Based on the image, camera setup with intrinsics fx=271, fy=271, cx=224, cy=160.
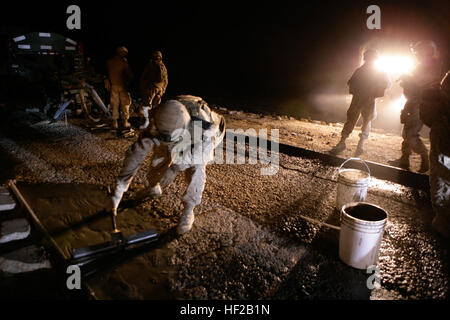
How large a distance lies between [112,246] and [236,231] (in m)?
1.42

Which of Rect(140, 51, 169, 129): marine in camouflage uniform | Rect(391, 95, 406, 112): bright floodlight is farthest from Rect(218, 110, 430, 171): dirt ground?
Rect(140, 51, 169, 129): marine in camouflage uniform

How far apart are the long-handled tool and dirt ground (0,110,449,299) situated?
6.2 inches

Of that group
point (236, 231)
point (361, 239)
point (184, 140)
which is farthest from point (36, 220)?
point (361, 239)

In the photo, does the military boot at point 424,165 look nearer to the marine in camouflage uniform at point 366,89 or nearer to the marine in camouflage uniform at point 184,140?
the marine in camouflage uniform at point 366,89

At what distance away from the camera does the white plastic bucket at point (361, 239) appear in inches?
103

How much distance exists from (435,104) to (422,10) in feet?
36.8

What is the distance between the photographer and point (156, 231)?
3252 mm

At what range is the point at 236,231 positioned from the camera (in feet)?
11.0

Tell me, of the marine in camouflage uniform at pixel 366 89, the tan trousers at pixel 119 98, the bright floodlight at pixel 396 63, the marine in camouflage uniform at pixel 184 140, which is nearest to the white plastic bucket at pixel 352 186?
the marine in camouflage uniform at pixel 184 140

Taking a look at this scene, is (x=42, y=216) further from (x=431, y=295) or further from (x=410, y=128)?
(x=410, y=128)

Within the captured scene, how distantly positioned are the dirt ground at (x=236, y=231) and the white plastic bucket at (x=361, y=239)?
134 mm

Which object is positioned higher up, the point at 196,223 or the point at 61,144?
the point at 61,144

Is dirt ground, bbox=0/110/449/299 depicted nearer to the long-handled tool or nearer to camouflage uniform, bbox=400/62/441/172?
the long-handled tool

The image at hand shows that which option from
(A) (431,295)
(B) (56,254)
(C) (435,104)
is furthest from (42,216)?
(C) (435,104)
